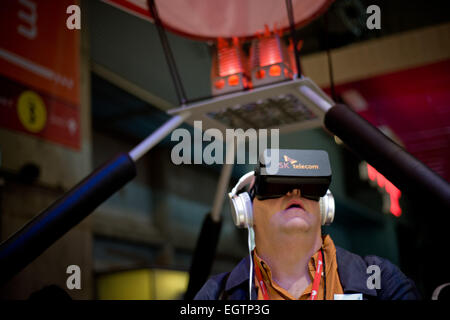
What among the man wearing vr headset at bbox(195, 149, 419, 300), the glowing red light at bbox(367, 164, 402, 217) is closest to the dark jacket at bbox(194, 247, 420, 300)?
the man wearing vr headset at bbox(195, 149, 419, 300)

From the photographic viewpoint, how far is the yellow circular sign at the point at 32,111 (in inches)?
105

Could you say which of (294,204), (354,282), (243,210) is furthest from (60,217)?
(354,282)

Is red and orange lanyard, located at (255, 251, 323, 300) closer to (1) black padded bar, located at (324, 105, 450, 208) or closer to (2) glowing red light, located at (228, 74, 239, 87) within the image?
(1) black padded bar, located at (324, 105, 450, 208)

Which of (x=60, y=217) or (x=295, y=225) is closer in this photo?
(x=295, y=225)

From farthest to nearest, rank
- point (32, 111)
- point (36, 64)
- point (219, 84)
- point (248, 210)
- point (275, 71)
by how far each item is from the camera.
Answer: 1. point (32, 111)
2. point (36, 64)
3. point (219, 84)
4. point (275, 71)
5. point (248, 210)

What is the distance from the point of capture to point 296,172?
40.7 inches

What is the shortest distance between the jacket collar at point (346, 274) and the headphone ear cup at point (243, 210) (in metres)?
0.10

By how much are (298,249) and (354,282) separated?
0.13 meters

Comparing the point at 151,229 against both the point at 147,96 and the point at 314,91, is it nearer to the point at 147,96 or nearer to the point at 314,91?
the point at 147,96

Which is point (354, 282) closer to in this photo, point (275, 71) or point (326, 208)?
point (326, 208)

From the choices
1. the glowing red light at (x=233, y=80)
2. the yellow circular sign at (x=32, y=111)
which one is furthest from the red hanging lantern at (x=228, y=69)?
the yellow circular sign at (x=32, y=111)

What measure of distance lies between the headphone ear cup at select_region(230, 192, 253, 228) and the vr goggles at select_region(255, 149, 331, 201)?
67mm

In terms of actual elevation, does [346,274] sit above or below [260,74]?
below

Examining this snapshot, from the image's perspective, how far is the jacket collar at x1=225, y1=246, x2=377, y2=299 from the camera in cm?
107
